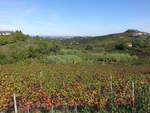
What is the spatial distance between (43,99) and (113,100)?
252 cm

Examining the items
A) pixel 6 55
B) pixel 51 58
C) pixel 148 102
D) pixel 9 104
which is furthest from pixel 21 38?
pixel 148 102

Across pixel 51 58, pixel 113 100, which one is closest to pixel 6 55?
pixel 51 58

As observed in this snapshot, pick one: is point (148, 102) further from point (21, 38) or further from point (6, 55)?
point (21, 38)

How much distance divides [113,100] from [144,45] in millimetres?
50973

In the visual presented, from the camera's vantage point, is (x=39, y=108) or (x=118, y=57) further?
(x=118, y=57)

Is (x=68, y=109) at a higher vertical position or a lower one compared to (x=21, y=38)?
lower

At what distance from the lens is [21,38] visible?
3828 cm

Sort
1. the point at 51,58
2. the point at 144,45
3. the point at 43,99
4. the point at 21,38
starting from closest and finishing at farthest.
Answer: the point at 43,99, the point at 51,58, the point at 21,38, the point at 144,45

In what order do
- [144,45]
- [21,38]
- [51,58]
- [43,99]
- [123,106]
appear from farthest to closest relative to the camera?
1. [144,45]
2. [21,38]
3. [51,58]
4. [43,99]
5. [123,106]

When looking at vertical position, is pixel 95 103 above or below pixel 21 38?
below

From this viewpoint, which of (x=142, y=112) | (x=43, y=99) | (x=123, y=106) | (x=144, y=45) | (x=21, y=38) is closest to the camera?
(x=142, y=112)

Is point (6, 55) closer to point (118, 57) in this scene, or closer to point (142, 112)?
point (118, 57)

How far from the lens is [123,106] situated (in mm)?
5895

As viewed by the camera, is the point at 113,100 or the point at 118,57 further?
the point at 118,57
